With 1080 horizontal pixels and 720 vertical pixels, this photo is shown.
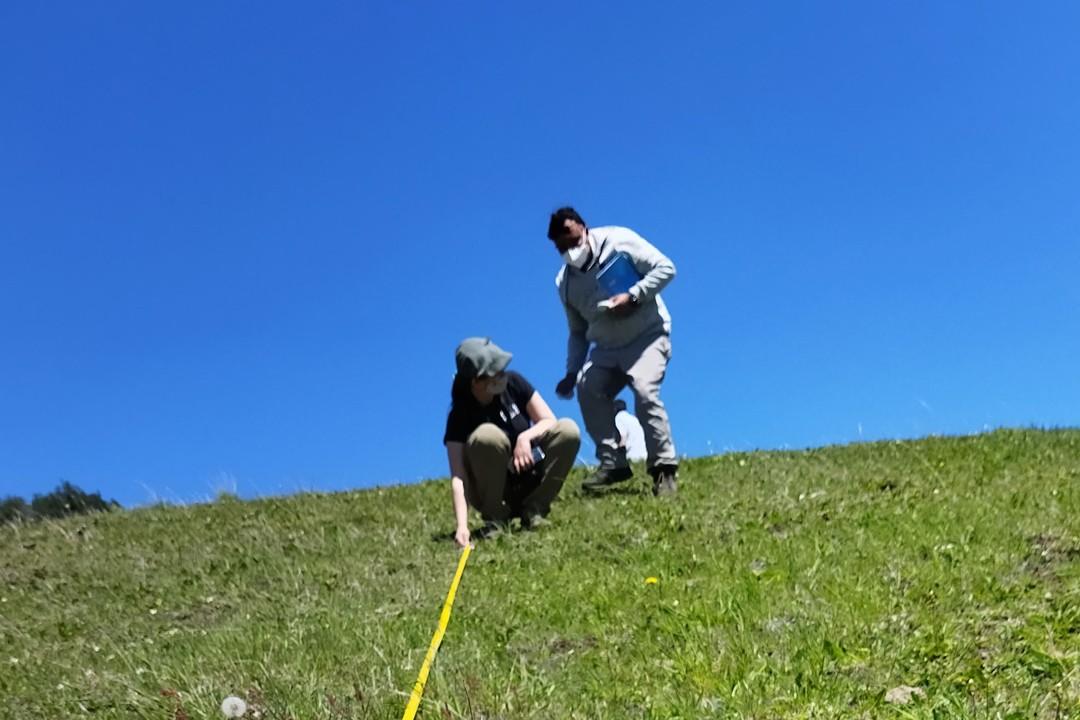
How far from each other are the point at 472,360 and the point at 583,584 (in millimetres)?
2204

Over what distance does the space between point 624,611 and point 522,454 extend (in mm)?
2753

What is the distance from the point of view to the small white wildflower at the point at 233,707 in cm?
379

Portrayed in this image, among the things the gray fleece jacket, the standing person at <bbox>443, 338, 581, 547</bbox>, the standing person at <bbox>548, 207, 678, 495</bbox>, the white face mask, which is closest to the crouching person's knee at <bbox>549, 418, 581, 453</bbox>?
the standing person at <bbox>443, 338, 581, 547</bbox>

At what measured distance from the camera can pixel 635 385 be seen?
9328mm

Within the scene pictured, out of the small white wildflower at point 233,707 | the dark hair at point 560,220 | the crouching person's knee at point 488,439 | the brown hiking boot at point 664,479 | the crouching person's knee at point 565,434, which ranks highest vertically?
the dark hair at point 560,220

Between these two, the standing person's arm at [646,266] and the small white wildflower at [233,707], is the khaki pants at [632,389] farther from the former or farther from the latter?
the small white wildflower at [233,707]

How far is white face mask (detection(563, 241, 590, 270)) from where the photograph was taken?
373 inches

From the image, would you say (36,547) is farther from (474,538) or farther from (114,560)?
(474,538)

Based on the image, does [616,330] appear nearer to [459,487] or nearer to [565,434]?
[565,434]

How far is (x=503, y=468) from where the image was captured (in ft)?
26.1

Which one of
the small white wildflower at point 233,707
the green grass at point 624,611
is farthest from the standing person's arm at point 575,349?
the small white wildflower at point 233,707

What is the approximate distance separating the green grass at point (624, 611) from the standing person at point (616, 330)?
0.69 meters

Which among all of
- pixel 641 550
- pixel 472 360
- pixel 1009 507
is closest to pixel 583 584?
pixel 641 550

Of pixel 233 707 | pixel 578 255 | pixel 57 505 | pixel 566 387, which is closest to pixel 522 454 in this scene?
pixel 578 255
